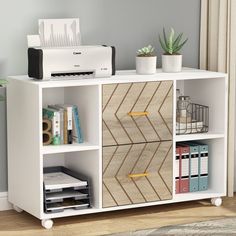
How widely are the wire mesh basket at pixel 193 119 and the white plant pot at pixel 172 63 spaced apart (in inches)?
9.0

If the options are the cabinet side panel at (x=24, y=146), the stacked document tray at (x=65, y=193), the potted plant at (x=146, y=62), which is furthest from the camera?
the potted plant at (x=146, y=62)

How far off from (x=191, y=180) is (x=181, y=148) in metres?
0.20

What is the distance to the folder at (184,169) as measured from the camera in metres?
4.33

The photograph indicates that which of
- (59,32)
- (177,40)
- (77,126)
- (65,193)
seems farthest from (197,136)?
(59,32)

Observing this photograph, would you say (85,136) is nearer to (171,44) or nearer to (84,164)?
(84,164)

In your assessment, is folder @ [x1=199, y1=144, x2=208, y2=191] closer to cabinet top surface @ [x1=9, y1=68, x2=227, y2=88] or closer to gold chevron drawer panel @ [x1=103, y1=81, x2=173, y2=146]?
gold chevron drawer panel @ [x1=103, y1=81, x2=173, y2=146]

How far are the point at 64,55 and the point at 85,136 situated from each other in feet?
1.54

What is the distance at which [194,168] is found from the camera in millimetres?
4387

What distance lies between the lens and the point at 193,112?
448 cm

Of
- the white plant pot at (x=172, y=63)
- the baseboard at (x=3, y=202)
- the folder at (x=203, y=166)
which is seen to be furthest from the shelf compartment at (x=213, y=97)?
the baseboard at (x=3, y=202)

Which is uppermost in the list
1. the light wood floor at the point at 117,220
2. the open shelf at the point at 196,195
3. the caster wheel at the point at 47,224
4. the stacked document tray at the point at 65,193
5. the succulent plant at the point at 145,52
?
the succulent plant at the point at 145,52

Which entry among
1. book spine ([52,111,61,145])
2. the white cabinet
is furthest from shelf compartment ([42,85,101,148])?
book spine ([52,111,61,145])

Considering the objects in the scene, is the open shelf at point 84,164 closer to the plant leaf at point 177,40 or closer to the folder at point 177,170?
the folder at point 177,170

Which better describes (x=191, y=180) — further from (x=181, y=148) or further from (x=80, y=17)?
(x=80, y=17)
